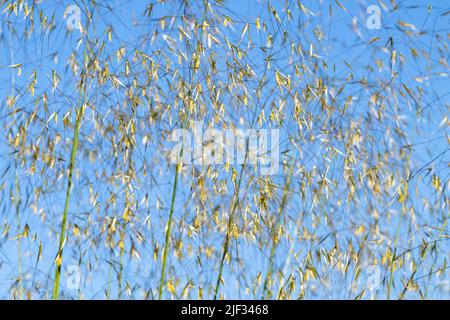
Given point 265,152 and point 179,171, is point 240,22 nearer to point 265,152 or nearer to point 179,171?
point 265,152

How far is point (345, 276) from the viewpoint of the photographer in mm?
3520
